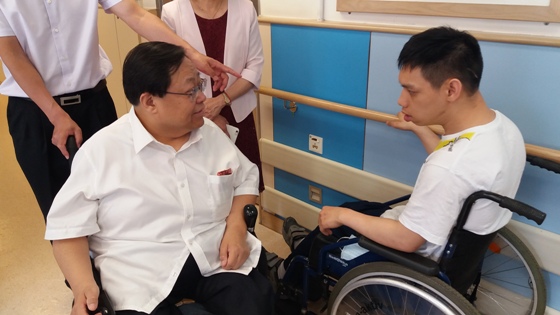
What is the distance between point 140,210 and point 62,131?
1.35 feet

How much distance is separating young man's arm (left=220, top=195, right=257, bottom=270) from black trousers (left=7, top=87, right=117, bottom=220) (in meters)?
0.68

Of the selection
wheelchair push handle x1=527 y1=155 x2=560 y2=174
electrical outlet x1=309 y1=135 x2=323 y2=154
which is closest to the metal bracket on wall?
electrical outlet x1=309 y1=135 x2=323 y2=154

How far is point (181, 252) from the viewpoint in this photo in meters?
1.41

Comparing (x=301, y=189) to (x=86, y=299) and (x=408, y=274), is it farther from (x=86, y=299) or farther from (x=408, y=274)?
(x=86, y=299)

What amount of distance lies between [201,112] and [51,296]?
147 centimetres

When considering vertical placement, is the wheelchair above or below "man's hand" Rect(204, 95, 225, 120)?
below

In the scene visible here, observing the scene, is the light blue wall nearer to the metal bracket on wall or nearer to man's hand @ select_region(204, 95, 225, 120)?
the metal bracket on wall

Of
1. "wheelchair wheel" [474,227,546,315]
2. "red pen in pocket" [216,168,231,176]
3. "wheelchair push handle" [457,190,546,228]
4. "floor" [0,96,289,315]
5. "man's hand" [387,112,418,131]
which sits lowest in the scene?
"floor" [0,96,289,315]

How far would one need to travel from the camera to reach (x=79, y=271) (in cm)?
126

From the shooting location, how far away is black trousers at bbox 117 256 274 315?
4.48ft

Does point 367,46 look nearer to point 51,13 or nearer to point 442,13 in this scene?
point 442,13

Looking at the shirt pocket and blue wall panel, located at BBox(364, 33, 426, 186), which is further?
blue wall panel, located at BBox(364, 33, 426, 186)

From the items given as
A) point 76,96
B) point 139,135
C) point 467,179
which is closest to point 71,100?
point 76,96

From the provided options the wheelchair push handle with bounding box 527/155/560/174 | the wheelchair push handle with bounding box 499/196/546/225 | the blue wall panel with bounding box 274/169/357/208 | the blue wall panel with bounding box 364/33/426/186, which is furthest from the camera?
the blue wall panel with bounding box 274/169/357/208
